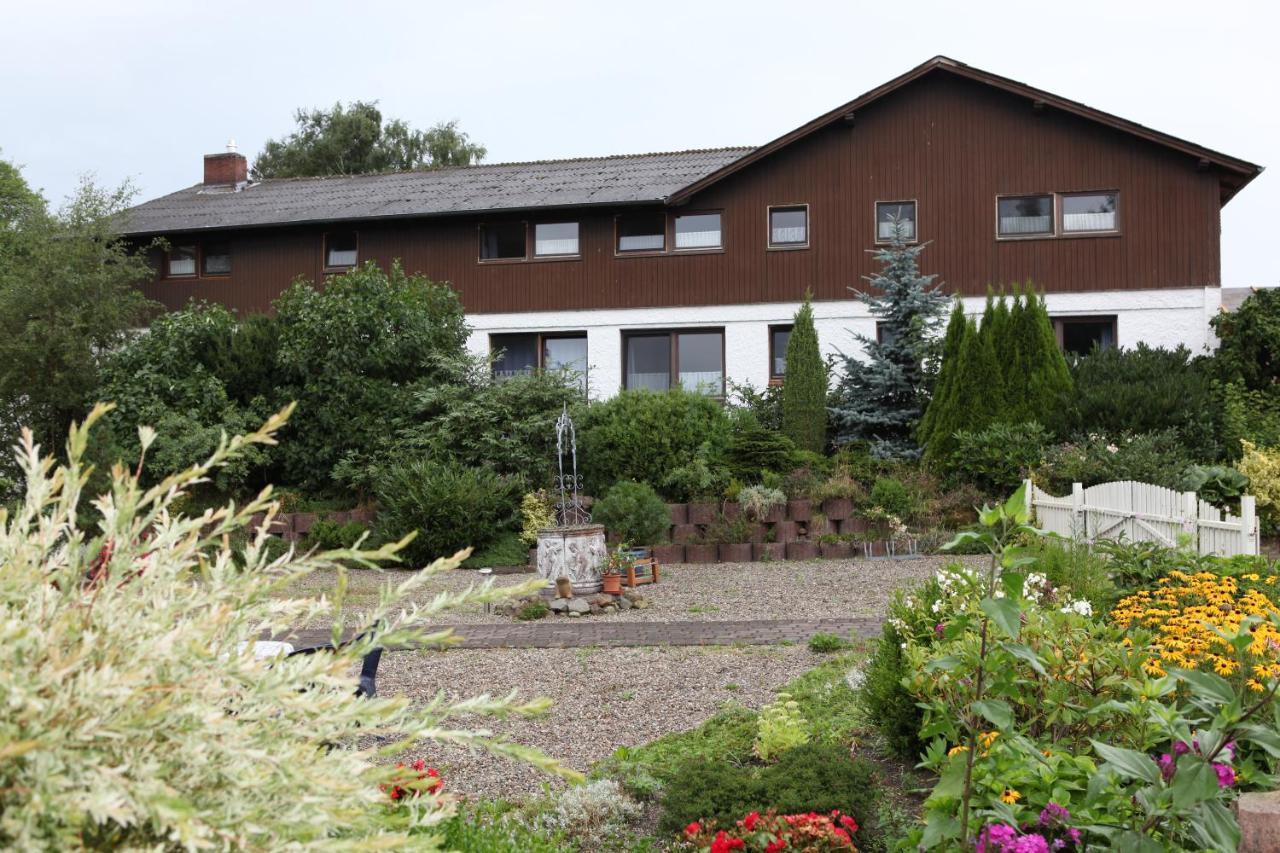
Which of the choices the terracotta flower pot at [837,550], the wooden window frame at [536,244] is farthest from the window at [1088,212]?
the wooden window frame at [536,244]

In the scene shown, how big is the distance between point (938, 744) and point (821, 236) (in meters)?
17.6

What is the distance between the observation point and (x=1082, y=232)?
19.5 m

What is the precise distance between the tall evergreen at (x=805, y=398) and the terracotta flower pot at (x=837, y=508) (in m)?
2.45

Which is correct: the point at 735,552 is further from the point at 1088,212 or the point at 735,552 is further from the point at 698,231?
the point at 1088,212

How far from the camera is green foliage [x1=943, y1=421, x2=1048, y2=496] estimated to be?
15031 mm

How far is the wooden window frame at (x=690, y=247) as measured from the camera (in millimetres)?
20797

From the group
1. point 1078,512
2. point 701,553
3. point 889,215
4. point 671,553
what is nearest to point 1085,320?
point 889,215

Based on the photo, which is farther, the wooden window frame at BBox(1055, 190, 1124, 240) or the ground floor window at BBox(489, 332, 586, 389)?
the ground floor window at BBox(489, 332, 586, 389)

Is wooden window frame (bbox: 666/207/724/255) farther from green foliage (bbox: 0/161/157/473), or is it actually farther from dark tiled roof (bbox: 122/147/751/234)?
green foliage (bbox: 0/161/157/473)

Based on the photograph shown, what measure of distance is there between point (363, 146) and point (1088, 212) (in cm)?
2858

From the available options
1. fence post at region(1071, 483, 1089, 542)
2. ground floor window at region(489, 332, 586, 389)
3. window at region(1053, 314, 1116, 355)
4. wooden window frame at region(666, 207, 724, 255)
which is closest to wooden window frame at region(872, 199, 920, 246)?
wooden window frame at region(666, 207, 724, 255)

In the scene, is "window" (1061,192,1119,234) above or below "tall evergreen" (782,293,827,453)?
above

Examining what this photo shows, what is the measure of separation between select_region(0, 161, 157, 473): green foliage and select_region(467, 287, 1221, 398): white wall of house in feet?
20.8

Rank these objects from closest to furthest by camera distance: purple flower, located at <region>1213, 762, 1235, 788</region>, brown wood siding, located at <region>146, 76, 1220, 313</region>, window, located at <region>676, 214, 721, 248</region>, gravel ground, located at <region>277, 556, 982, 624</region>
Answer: purple flower, located at <region>1213, 762, 1235, 788</region> → gravel ground, located at <region>277, 556, 982, 624</region> → brown wood siding, located at <region>146, 76, 1220, 313</region> → window, located at <region>676, 214, 721, 248</region>
